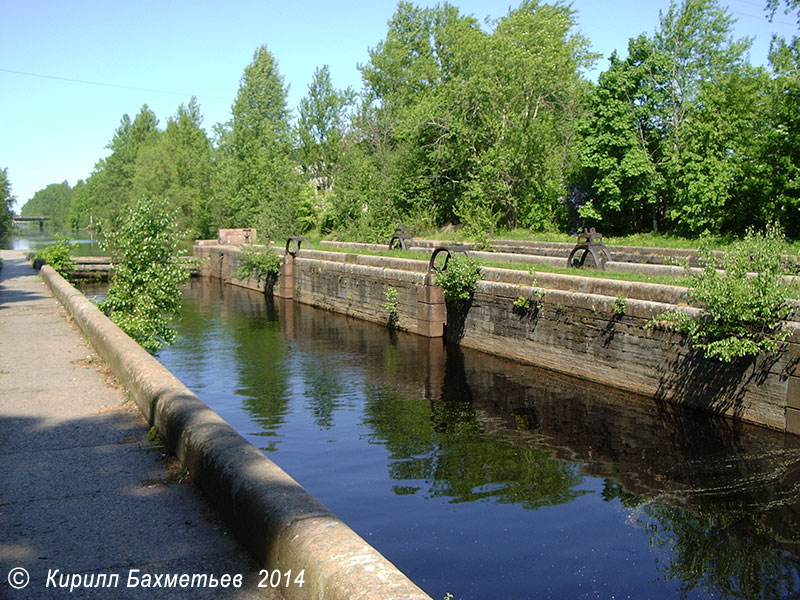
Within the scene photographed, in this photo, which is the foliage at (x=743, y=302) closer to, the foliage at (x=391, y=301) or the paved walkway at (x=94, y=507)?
the paved walkway at (x=94, y=507)

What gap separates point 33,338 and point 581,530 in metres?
8.28

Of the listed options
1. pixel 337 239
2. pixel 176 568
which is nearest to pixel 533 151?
pixel 337 239

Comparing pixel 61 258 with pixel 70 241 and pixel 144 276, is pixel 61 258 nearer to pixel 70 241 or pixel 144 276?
pixel 70 241

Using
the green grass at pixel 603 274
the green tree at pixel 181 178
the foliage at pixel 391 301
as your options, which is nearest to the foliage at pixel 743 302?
the green grass at pixel 603 274

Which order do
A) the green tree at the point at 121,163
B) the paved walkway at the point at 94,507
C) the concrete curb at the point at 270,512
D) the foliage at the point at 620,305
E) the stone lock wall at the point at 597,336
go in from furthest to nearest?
the green tree at the point at 121,163, the foliage at the point at 620,305, the stone lock wall at the point at 597,336, the paved walkway at the point at 94,507, the concrete curb at the point at 270,512

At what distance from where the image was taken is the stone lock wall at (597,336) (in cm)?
1061

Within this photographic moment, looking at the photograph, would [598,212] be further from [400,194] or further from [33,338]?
[33,338]

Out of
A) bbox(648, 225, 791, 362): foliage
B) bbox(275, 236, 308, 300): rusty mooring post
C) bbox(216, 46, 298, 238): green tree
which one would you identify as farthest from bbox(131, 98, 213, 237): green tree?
bbox(648, 225, 791, 362): foliage

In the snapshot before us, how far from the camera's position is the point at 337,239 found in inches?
1420

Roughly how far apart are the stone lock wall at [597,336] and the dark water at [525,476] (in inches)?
13.5

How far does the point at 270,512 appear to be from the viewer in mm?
3729

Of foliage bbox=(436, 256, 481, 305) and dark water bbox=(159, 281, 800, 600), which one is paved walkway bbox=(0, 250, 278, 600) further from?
foliage bbox=(436, 256, 481, 305)

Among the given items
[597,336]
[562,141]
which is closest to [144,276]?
[597,336]

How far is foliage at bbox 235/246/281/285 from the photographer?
103 ft
